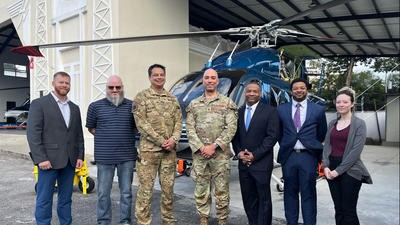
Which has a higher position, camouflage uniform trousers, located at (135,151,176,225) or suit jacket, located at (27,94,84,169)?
suit jacket, located at (27,94,84,169)

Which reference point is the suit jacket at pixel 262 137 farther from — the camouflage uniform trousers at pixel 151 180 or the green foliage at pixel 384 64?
the green foliage at pixel 384 64

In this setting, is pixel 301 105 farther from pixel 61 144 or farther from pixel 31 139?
pixel 31 139

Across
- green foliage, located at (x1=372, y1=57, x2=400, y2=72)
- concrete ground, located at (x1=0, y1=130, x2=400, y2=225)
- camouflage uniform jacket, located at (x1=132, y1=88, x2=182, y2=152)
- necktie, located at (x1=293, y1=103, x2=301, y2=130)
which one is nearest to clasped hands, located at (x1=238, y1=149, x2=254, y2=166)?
necktie, located at (x1=293, y1=103, x2=301, y2=130)

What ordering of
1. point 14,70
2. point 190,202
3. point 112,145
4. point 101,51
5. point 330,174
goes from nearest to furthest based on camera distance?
point 330,174
point 112,145
point 190,202
point 101,51
point 14,70

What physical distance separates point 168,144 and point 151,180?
429 millimetres

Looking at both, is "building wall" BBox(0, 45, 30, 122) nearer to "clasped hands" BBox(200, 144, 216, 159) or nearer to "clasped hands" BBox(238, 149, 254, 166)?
"clasped hands" BBox(200, 144, 216, 159)

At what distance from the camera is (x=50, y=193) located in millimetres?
3271

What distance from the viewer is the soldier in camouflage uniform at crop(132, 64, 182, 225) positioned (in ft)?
11.1

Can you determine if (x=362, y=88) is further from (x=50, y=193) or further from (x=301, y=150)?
(x=50, y=193)

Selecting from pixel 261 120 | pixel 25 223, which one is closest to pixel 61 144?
pixel 25 223

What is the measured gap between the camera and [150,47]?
9.27m

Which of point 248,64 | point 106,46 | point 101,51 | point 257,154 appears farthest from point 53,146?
point 101,51

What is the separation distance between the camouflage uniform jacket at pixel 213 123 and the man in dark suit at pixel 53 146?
4.10ft

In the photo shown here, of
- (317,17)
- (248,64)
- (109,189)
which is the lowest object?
(109,189)
